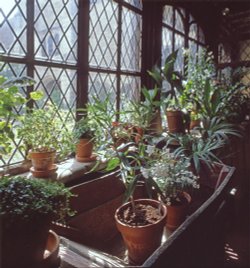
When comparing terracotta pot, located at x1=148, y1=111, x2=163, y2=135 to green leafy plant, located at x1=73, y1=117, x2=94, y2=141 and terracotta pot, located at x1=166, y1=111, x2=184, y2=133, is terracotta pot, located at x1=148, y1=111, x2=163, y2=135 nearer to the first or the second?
terracotta pot, located at x1=166, y1=111, x2=184, y2=133

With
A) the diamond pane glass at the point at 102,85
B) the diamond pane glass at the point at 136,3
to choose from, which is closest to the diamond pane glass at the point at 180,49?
the diamond pane glass at the point at 136,3

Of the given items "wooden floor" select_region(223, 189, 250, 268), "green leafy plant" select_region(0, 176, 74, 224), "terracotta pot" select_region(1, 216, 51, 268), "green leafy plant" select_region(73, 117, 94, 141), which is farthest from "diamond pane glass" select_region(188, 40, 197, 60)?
"terracotta pot" select_region(1, 216, 51, 268)

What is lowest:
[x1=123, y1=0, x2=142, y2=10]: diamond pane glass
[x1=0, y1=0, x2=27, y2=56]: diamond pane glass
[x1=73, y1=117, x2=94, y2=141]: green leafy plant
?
[x1=73, y1=117, x2=94, y2=141]: green leafy plant

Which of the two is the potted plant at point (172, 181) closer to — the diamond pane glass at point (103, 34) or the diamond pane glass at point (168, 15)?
the diamond pane glass at point (103, 34)

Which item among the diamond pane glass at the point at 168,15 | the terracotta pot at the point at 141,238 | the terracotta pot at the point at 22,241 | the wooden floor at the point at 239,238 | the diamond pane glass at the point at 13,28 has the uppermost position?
the diamond pane glass at the point at 168,15

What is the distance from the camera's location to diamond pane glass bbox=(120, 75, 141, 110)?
9.82 ft

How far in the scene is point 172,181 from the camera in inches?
68.3

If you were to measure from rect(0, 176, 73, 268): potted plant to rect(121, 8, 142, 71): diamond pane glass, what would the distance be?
2.25 metres

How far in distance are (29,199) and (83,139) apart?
126 cm

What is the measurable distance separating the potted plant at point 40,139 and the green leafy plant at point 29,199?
0.74 meters

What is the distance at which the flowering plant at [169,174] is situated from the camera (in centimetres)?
Result: 165

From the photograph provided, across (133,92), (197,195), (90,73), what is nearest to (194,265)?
(197,195)

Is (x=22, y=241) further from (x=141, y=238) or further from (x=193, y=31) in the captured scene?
(x=193, y=31)

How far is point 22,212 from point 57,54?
161 centimetres
